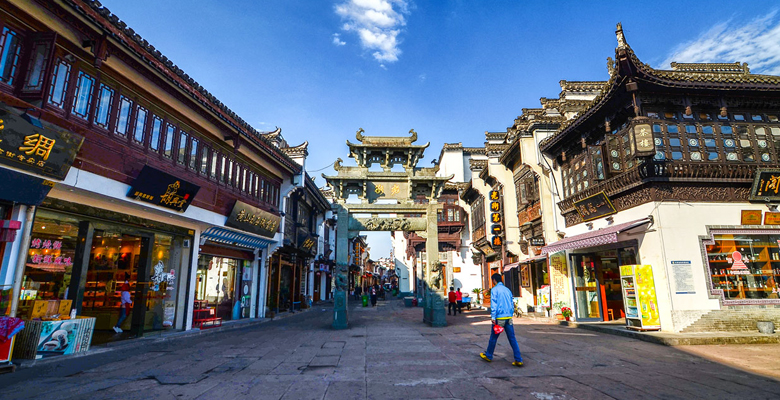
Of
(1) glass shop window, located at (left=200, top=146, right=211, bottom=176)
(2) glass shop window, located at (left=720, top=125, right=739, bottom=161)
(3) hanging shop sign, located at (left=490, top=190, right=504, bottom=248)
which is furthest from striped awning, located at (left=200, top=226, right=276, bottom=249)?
(2) glass shop window, located at (left=720, top=125, right=739, bottom=161)

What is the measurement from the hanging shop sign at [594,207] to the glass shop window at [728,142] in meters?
3.52

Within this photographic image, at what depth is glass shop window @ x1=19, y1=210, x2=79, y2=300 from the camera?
8258mm

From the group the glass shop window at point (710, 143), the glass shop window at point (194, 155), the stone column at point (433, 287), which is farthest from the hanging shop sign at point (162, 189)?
the glass shop window at point (710, 143)

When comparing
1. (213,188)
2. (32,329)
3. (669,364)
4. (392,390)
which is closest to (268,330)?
(213,188)

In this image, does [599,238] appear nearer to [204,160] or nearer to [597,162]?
[597,162]

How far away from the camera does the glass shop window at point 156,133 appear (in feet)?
34.3

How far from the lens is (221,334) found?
12.4 metres

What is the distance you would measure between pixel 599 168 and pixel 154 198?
47.4 feet

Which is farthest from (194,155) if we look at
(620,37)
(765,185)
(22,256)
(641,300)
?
(765,185)

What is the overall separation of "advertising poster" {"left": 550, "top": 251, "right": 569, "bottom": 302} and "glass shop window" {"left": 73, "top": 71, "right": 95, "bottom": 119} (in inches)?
661

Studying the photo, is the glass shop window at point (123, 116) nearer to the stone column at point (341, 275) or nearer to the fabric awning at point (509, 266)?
the stone column at point (341, 275)

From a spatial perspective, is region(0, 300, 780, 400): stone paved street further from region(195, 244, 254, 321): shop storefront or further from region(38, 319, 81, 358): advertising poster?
region(195, 244, 254, 321): shop storefront

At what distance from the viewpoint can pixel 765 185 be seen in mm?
11344

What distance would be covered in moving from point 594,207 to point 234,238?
1387 cm
